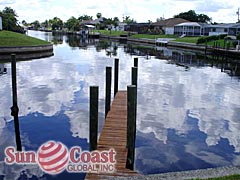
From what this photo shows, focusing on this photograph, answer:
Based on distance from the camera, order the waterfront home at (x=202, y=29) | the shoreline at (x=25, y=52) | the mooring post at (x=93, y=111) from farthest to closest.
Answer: the waterfront home at (x=202, y=29) < the shoreline at (x=25, y=52) < the mooring post at (x=93, y=111)

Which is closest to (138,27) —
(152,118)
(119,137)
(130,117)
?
(152,118)

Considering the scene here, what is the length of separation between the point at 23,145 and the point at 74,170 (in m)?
Answer: 3.13

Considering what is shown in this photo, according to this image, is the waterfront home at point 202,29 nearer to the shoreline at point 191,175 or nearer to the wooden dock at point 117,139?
the wooden dock at point 117,139

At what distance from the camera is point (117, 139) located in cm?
997

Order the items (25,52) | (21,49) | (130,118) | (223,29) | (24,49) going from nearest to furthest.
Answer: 1. (130,118)
2. (21,49)
3. (24,49)
4. (25,52)
5. (223,29)

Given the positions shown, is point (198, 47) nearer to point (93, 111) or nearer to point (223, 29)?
point (223, 29)

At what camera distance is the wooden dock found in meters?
7.91

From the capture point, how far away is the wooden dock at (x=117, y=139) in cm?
791

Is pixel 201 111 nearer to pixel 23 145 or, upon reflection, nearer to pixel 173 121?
pixel 173 121

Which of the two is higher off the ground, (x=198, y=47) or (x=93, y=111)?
(x=198, y=47)

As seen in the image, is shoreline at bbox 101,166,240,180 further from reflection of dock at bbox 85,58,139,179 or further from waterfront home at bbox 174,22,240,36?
waterfront home at bbox 174,22,240,36

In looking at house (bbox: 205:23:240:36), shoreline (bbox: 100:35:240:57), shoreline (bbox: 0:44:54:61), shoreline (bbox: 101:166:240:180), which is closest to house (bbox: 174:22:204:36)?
house (bbox: 205:23:240:36)

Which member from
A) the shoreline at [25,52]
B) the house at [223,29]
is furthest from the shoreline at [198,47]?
the shoreline at [25,52]

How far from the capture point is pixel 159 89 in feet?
70.7
